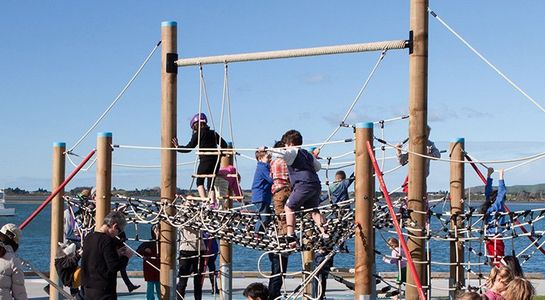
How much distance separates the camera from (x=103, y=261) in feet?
31.1

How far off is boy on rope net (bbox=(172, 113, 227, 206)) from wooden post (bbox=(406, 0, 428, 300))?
108 inches

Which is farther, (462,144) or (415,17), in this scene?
(462,144)

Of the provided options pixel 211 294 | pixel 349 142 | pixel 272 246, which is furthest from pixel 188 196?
pixel 211 294

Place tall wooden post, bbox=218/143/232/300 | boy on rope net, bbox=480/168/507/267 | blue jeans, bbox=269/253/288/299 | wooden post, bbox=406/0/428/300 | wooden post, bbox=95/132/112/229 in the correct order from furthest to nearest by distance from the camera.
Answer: tall wooden post, bbox=218/143/232/300 < blue jeans, bbox=269/253/288/299 < wooden post, bbox=95/132/112/229 < boy on rope net, bbox=480/168/507/267 < wooden post, bbox=406/0/428/300

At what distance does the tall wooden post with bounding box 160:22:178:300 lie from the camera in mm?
11914

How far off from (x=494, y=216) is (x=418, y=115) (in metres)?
1.44

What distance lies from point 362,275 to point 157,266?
152 inches

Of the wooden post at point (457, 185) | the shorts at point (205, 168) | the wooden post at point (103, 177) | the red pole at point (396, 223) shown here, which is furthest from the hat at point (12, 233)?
the wooden post at point (457, 185)

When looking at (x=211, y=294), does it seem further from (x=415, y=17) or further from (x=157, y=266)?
(x=415, y=17)

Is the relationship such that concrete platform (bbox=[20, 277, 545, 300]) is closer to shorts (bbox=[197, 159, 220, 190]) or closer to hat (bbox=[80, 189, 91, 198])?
hat (bbox=[80, 189, 91, 198])

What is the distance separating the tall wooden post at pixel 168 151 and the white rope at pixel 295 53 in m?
0.18

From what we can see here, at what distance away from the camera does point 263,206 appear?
1249 cm

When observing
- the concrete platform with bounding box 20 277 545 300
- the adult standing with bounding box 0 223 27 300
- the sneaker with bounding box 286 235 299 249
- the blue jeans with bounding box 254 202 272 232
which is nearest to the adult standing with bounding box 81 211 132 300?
the adult standing with bounding box 0 223 27 300

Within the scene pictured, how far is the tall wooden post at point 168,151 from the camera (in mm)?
11914
